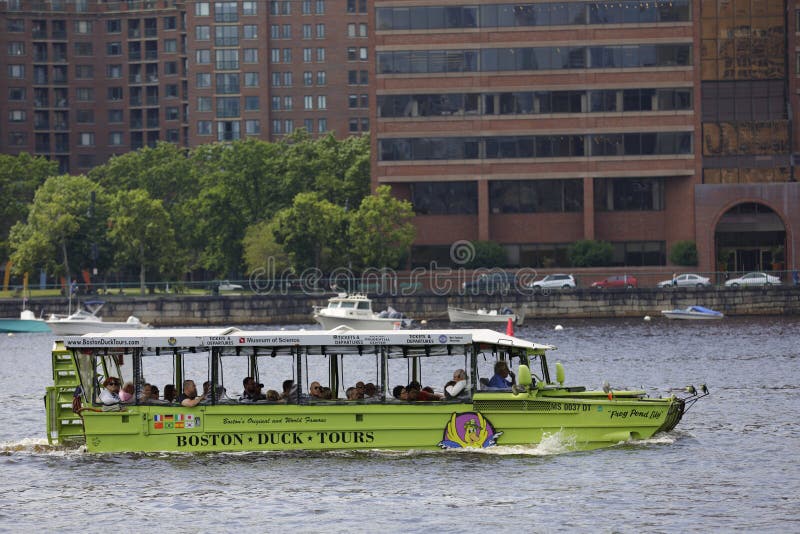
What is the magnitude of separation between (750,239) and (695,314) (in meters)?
19.2

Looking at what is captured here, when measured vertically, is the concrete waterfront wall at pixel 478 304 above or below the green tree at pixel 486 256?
below

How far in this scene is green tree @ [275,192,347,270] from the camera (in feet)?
334

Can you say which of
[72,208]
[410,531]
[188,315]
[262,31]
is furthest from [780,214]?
[410,531]

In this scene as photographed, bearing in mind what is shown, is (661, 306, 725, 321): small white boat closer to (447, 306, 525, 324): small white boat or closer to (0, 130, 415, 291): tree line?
(447, 306, 525, 324): small white boat

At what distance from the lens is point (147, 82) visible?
177 meters

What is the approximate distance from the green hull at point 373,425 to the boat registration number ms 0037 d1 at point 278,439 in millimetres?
20

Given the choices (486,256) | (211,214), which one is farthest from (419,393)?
(211,214)

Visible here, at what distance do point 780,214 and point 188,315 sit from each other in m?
41.6

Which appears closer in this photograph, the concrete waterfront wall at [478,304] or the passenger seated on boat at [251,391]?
the passenger seated on boat at [251,391]

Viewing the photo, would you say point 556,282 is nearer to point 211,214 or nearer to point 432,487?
point 211,214

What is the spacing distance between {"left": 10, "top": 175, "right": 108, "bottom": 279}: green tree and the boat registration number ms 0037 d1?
76707mm

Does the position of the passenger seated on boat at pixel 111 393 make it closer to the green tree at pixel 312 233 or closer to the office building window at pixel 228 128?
the green tree at pixel 312 233

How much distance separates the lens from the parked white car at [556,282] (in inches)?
3804

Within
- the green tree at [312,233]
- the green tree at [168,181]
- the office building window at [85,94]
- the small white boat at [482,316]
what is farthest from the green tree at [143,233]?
the office building window at [85,94]
